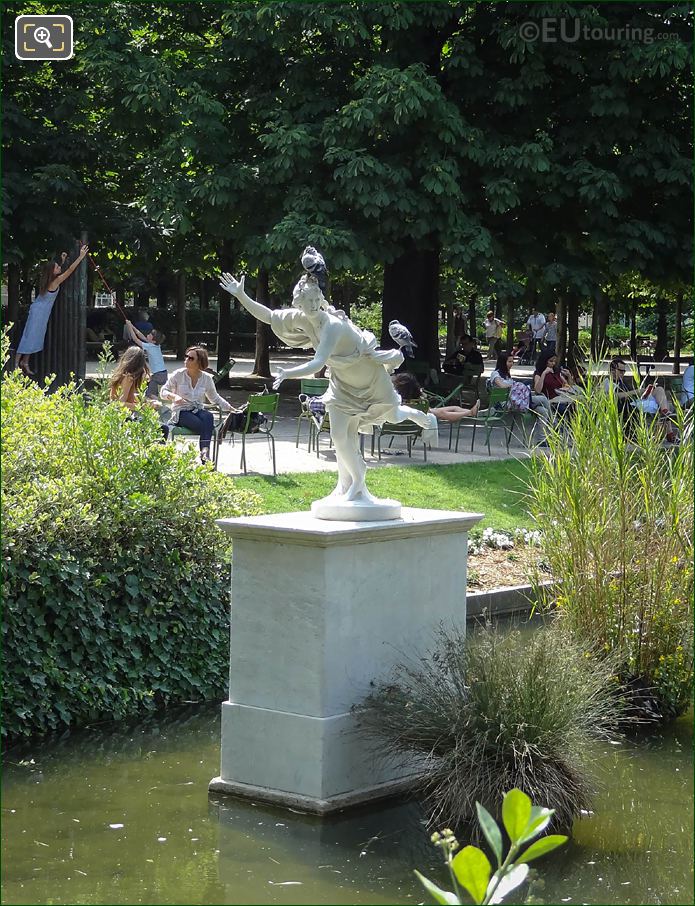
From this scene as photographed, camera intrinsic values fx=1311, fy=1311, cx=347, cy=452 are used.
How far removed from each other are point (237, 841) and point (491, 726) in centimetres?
128

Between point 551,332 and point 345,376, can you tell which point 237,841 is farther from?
point 551,332

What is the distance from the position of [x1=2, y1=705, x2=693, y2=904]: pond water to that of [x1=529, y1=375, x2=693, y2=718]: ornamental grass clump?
2.14 ft

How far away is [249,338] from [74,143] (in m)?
28.9

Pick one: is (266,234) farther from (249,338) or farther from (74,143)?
(249,338)

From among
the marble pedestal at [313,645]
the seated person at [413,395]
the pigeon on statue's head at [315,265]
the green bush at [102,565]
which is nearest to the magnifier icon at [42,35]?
the seated person at [413,395]

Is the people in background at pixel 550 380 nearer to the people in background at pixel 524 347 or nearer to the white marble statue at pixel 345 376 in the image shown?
the white marble statue at pixel 345 376

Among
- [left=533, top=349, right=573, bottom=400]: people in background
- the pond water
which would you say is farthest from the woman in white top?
[left=533, top=349, right=573, bottom=400]: people in background

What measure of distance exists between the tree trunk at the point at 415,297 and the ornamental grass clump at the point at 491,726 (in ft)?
58.1

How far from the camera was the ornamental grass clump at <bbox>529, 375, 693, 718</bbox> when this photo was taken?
778 centimetres

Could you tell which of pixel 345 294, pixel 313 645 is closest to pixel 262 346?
pixel 345 294

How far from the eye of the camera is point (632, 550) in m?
7.82

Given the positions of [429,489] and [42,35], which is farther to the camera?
[42,35]

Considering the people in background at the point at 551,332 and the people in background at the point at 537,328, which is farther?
the people in background at the point at 537,328

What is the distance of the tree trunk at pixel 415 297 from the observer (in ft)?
79.5
